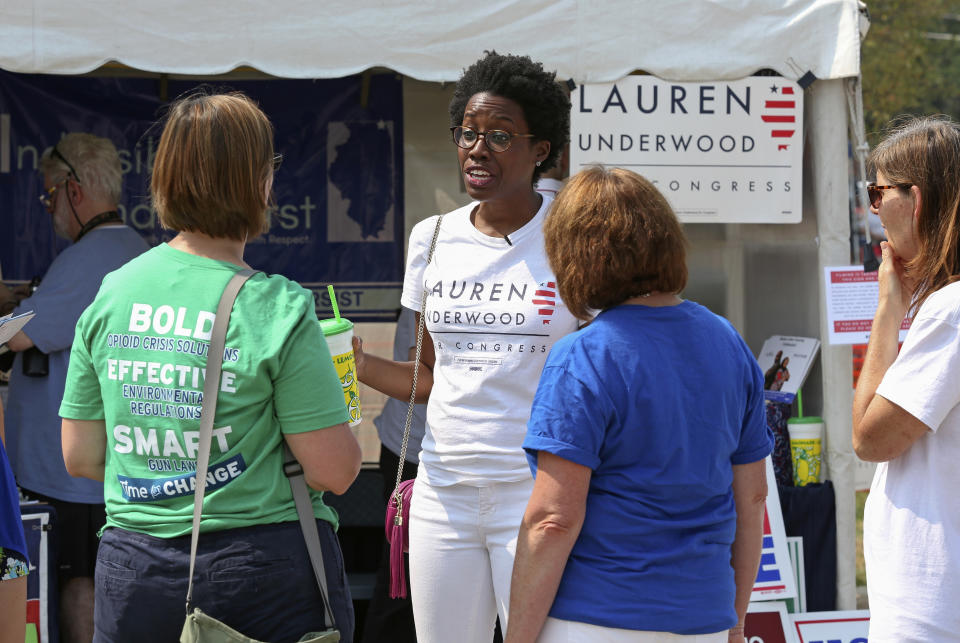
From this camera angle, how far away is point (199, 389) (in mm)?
1726

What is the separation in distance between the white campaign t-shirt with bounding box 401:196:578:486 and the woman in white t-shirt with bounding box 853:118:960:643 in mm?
703

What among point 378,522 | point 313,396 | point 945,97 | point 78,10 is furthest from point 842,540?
point 945,97

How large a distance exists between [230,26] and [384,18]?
521 mm

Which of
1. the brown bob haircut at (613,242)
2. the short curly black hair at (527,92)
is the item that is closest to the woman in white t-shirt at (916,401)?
the brown bob haircut at (613,242)

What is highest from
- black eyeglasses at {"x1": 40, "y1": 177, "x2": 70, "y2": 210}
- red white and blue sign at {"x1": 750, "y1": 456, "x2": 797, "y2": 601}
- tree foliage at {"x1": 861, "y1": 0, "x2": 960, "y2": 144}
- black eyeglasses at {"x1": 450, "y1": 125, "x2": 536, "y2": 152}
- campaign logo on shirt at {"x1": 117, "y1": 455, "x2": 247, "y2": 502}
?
tree foliage at {"x1": 861, "y1": 0, "x2": 960, "y2": 144}

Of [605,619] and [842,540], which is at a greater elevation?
[605,619]

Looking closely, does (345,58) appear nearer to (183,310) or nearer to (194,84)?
(194,84)

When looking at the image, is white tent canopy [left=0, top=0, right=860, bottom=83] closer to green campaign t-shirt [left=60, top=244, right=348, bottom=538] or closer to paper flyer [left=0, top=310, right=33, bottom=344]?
Result: paper flyer [left=0, top=310, right=33, bottom=344]

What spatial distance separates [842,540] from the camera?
382 cm

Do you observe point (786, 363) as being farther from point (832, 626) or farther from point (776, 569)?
point (832, 626)

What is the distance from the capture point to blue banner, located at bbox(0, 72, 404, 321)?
15.7ft

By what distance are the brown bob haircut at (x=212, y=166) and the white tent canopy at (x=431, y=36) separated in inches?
71.6

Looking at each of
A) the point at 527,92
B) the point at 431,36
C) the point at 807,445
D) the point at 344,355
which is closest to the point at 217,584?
the point at 344,355

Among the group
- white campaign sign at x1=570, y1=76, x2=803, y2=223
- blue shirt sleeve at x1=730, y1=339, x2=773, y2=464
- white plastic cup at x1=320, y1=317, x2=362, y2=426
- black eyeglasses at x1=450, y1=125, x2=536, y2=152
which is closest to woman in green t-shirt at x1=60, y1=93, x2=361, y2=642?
white plastic cup at x1=320, y1=317, x2=362, y2=426
